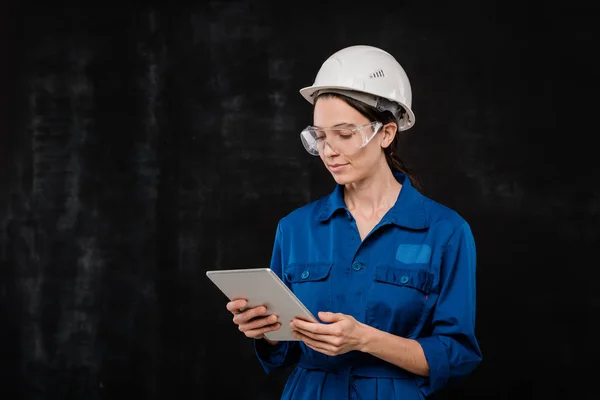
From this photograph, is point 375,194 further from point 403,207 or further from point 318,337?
point 318,337

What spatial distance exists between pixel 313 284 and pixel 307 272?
4cm

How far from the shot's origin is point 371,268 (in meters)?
2.22

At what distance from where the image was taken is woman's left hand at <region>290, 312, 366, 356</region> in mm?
1982

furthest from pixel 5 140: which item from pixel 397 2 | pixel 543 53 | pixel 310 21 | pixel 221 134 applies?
pixel 543 53

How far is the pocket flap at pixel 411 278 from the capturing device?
2.15 metres

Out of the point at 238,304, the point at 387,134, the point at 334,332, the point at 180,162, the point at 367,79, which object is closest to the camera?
the point at 334,332

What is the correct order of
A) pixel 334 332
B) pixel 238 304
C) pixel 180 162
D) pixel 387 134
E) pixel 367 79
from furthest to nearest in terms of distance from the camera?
1. pixel 180 162
2. pixel 387 134
3. pixel 367 79
4. pixel 238 304
5. pixel 334 332

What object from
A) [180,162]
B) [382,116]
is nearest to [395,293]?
[382,116]

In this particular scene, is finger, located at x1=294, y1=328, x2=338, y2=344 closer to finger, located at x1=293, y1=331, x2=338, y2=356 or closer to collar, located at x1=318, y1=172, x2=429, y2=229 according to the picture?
finger, located at x1=293, y1=331, x2=338, y2=356

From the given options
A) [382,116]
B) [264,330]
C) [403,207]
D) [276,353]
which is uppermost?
[382,116]

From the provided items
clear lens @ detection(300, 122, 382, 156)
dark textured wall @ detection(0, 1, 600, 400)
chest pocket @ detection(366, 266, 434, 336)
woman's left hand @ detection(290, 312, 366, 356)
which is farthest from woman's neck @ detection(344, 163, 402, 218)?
dark textured wall @ detection(0, 1, 600, 400)

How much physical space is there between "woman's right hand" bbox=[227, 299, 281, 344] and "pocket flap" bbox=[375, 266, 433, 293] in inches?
12.6

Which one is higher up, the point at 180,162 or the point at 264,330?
the point at 180,162

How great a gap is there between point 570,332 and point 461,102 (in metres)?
1.17
